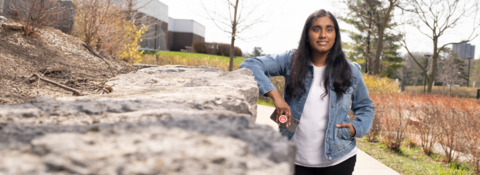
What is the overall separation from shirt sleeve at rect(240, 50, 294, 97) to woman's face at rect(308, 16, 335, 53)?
244 millimetres

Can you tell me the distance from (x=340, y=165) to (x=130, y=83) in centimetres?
170

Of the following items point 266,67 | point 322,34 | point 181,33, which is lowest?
point 266,67

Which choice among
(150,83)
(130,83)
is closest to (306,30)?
(150,83)

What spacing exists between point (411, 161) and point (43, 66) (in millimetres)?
5088

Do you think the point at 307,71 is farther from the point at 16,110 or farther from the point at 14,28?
the point at 14,28

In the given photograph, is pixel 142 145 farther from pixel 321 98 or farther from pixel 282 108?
pixel 321 98

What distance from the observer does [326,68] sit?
1.93 meters

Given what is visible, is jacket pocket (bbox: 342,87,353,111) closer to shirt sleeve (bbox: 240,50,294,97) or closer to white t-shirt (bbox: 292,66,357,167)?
white t-shirt (bbox: 292,66,357,167)

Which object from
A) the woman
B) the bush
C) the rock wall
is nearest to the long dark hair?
the woman

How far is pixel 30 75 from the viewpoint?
2.54 meters

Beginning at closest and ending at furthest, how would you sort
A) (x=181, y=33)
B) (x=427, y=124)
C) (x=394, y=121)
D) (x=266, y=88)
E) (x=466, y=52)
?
1. (x=266, y=88)
2. (x=427, y=124)
3. (x=394, y=121)
4. (x=181, y=33)
5. (x=466, y=52)

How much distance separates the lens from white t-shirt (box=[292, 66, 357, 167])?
1852 mm

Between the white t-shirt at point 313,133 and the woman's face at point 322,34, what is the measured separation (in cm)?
26

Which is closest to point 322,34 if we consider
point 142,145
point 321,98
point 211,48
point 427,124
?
point 321,98
